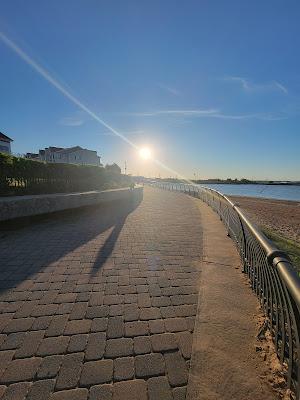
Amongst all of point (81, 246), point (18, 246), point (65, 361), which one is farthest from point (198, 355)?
A: point (18, 246)

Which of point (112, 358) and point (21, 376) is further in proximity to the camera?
point (112, 358)

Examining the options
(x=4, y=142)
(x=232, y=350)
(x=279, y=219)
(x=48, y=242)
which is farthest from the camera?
(x=4, y=142)

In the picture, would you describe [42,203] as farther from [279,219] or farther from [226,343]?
[279,219]

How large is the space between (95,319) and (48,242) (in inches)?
156

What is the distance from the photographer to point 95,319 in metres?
3.37

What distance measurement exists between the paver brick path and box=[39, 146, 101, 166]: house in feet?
221

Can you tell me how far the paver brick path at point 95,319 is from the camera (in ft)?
7.84

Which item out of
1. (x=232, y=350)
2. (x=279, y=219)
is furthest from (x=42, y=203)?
(x=279, y=219)

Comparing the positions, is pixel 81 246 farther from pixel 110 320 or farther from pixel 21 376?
pixel 21 376

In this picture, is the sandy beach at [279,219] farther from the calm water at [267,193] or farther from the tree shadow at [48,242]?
the calm water at [267,193]

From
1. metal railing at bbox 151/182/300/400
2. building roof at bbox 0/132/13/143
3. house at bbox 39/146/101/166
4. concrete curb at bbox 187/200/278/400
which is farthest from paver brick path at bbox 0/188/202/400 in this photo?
house at bbox 39/146/101/166

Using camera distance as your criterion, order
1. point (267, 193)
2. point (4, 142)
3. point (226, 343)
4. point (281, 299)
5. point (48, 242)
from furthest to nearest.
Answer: point (267, 193), point (4, 142), point (48, 242), point (226, 343), point (281, 299)

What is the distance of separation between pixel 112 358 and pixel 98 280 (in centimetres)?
195

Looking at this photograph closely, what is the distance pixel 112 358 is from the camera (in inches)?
106
